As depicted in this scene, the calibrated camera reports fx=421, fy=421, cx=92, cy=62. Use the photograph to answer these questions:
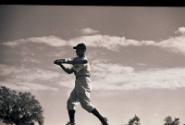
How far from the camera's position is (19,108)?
2375mm

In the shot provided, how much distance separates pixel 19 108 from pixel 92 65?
0.48 m

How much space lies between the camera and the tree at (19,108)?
7.77 ft

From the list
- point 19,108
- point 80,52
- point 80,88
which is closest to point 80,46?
point 80,52

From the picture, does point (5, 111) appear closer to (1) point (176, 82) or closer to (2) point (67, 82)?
(2) point (67, 82)

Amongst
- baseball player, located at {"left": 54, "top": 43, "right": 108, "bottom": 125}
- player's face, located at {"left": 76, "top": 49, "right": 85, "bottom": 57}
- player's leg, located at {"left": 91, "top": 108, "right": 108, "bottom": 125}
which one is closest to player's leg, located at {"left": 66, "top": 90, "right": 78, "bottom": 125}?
baseball player, located at {"left": 54, "top": 43, "right": 108, "bottom": 125}

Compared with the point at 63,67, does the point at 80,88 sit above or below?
below

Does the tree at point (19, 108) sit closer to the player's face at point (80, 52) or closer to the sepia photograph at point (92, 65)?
the sepia photograph at point (92, 65)

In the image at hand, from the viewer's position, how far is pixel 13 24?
256 centimetres

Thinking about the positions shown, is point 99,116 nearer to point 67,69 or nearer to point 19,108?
point 67,69

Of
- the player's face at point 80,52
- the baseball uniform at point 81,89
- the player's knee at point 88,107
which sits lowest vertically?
the player's knee at point 88,107

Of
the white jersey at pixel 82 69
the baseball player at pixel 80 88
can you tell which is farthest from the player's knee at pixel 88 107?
the white jersey at pixel 82 69

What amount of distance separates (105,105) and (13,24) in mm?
746

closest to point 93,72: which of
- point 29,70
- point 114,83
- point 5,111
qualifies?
point 114,83

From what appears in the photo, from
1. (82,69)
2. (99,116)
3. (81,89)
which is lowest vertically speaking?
(99,116)
